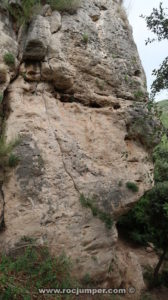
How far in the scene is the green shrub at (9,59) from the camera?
6387 millimetres

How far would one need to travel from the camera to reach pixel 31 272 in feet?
16.3

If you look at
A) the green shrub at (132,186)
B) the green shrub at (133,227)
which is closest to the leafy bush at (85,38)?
the green shrub at (132,186)

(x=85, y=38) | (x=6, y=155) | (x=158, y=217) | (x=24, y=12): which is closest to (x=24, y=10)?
(x=24, y=12)

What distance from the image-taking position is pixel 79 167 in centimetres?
659

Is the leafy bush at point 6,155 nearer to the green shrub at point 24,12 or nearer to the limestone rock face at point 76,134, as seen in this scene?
the limestone rock face at point 76,134

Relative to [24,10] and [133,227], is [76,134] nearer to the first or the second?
[24,10]

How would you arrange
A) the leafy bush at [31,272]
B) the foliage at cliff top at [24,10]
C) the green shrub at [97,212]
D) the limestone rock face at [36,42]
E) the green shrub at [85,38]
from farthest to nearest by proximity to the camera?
1. the green shrub at [85,38]
2. the foliage at cliff top at [24,10]
3. the limestone rock face at [36,42]
4. the green shrub at [97,212]
5. the leafy bush at [31,272]

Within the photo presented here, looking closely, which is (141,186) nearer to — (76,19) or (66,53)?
(66,53)

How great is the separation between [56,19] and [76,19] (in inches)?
24.7

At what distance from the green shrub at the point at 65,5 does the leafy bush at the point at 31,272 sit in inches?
248

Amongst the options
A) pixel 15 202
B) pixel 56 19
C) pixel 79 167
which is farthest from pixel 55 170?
pixel 56 19

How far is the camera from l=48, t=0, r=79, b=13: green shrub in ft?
25.8

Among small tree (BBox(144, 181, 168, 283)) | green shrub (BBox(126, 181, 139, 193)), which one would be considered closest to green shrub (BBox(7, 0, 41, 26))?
green shrub (BBox(126, 181, 139, 193))

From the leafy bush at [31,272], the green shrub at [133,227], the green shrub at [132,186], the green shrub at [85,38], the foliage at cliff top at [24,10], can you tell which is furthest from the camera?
the green shrub at [133,227]
